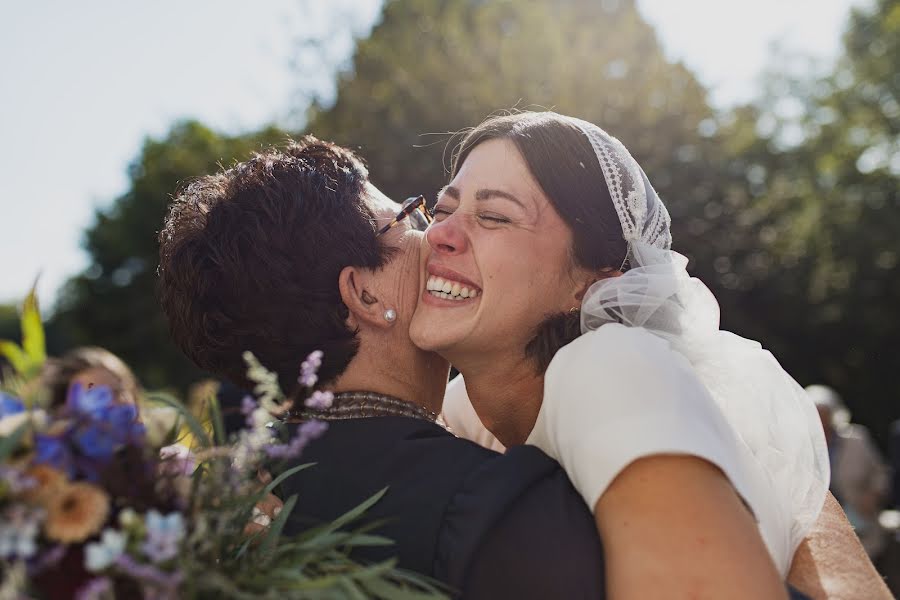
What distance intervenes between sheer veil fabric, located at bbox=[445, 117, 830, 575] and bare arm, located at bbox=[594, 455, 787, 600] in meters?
0.05

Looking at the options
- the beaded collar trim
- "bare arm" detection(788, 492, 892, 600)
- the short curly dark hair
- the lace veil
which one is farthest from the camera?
the short curly dark hair

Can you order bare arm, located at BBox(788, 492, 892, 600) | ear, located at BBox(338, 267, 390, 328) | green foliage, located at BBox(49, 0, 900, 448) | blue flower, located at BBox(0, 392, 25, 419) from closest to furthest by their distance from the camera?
blue flower, located at BBox(0, 392, 25, 419), bare arm, located at BBox(788, 492, 892, 600), ear, located at BBox(338, 267, 390, 328), green foliage, located at BBox(49, 0, 900, 448)

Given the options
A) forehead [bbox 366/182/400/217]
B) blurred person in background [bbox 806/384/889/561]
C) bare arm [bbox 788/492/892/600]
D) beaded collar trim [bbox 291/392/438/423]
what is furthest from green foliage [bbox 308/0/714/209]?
bare arm [bbox 788/492/892/600]

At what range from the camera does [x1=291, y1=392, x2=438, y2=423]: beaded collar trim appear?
2.75m

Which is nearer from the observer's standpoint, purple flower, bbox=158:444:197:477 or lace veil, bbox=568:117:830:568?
purple flower, bbox=158:444:197:477

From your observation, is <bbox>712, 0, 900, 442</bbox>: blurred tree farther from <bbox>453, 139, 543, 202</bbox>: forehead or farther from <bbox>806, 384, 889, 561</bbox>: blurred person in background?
<bbox>453, 139, 543, 202</bbox>: forehead

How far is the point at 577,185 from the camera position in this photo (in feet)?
10.2

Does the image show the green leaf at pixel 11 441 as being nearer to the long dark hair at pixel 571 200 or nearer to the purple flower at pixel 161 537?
the purple flower at pixel 161 537

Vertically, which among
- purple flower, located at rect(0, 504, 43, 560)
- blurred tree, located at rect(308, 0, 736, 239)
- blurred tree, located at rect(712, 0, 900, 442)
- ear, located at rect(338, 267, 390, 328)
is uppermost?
purple flower, located at rect(0, 504, 43, 560)

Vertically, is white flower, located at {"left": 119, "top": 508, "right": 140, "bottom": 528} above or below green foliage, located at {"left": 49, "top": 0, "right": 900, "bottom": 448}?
above

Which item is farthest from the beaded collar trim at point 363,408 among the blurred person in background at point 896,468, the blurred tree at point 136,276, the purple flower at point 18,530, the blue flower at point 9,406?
the blurred tree at point 136,276

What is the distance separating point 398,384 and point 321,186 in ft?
2.43

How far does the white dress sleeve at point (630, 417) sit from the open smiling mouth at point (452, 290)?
2.68ft

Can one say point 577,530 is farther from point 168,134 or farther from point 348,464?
point 168,134
